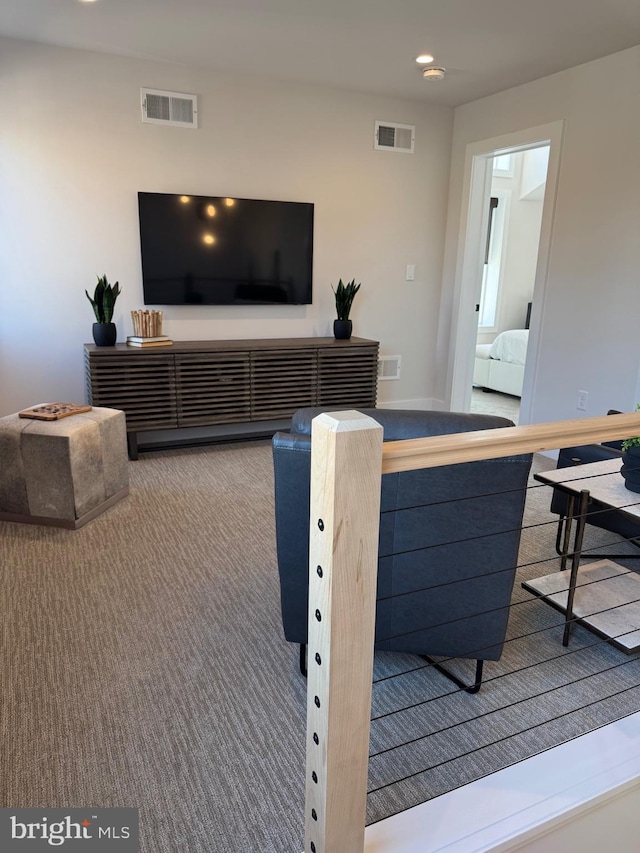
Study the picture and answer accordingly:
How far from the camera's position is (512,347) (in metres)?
6.20

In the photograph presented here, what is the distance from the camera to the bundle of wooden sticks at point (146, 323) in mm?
4043

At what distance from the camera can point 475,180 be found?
4848 mm

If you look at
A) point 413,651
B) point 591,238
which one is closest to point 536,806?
point 413,651

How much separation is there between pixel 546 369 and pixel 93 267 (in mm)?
3257

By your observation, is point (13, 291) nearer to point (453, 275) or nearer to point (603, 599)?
point (453, 275)

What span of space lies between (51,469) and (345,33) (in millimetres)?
2862

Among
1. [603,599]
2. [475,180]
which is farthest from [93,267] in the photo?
[603,599]

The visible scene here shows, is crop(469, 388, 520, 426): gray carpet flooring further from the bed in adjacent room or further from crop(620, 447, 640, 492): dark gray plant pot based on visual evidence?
crop(620, 447, 640, 492): dark gray plant pot

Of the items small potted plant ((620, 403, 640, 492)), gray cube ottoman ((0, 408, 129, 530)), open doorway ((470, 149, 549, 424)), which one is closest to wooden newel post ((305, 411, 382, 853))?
small potted plant ((620, 403, 640, 492))

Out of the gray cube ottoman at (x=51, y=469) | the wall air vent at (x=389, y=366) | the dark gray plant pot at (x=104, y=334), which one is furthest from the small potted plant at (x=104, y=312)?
the wall air vent at (x=389, y=366)

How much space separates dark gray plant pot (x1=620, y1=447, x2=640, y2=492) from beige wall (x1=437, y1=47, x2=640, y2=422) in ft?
5.21

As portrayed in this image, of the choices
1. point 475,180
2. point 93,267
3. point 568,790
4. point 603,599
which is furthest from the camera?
point 475,180

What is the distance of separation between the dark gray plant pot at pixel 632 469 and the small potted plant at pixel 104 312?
3.15 metres

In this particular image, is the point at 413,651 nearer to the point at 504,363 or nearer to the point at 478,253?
the point at 478,253
